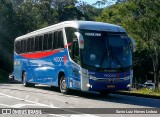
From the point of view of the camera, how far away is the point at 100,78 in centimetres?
1627

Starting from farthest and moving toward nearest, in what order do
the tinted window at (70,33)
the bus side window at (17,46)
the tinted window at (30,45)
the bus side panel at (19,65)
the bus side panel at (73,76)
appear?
the bus side window at (17,46), the bus side panel at (19,65), the tinted window at (30,45), the tinted window at (70,33), the bus side panel at (73,76)

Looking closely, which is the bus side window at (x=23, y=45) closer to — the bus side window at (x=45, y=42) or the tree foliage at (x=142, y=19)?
the bus side window at (x=45, y=42)

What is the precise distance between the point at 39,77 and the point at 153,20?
40.3 feet

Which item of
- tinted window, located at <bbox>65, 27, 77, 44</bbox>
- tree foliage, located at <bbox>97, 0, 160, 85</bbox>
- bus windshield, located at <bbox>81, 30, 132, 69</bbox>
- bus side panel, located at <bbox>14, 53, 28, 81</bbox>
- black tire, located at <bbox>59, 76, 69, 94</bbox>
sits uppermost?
tree foliage, located at <bbox>97, 0, 160, 85</bbox>

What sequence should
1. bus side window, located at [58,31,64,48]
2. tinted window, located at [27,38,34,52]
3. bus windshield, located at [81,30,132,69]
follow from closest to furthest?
bus windshield, located at [81,30,132,69]
bus side window, located at [58,31,64,48]
tinted window, located at [27,38,34,52]

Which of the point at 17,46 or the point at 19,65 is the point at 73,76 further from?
the point at 17,46

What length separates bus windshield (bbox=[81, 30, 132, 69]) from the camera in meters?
16.4

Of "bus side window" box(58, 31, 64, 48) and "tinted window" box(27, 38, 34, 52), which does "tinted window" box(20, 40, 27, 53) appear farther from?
"bus side window" box(58, 31, 64, 48)

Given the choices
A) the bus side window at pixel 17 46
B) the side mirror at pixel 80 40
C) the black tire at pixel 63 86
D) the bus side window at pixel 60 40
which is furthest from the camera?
the bus side window at pixel 17 46

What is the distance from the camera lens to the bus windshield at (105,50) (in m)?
16.4

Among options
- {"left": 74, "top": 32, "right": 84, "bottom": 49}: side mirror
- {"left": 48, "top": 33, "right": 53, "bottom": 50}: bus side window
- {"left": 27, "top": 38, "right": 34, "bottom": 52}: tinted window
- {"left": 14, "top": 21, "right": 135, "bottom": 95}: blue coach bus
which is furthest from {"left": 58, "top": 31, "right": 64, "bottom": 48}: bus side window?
{"left": 27, "top": 38, "right": 34, "bottom": 52}: tinted window

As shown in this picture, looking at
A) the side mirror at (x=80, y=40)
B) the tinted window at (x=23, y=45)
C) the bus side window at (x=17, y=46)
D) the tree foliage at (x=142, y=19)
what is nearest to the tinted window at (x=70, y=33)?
the side mirror at (x=80, y=40)

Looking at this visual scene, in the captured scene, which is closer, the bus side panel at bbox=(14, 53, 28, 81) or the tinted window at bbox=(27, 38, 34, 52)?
the tinted window at bbox=(27, 38, 34, 52)

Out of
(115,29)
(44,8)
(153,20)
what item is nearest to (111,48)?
(115,29)
